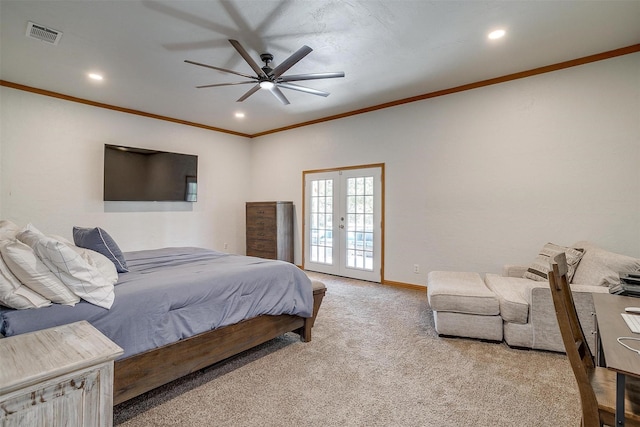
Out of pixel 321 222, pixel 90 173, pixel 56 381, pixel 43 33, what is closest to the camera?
pixel 56 381

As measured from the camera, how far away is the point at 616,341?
1.17 meters

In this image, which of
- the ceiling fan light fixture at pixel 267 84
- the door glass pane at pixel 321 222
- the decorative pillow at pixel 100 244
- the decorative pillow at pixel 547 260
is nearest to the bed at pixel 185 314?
the decorative pillow at pixel 100 244

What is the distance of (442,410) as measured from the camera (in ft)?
6.10

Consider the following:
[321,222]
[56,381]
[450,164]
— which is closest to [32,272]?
[56,381]

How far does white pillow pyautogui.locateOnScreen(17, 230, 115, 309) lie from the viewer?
1605 mm

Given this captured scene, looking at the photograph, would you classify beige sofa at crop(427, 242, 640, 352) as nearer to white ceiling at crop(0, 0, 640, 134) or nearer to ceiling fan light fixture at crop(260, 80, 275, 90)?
white ceiling at crop(0, 0, 640, 134)

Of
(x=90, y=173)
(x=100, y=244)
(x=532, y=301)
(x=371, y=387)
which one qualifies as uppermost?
(x=90, y=173)

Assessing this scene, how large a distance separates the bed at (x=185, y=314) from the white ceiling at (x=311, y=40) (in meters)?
2.19

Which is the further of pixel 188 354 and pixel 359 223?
pixel 359 223

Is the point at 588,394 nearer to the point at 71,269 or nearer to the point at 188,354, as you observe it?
the point at 188,354

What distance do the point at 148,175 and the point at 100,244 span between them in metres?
3.40

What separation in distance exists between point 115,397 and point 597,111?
16.3 ft

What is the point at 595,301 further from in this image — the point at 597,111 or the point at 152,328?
the point at 597,111

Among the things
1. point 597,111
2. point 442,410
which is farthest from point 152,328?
point 597,111
